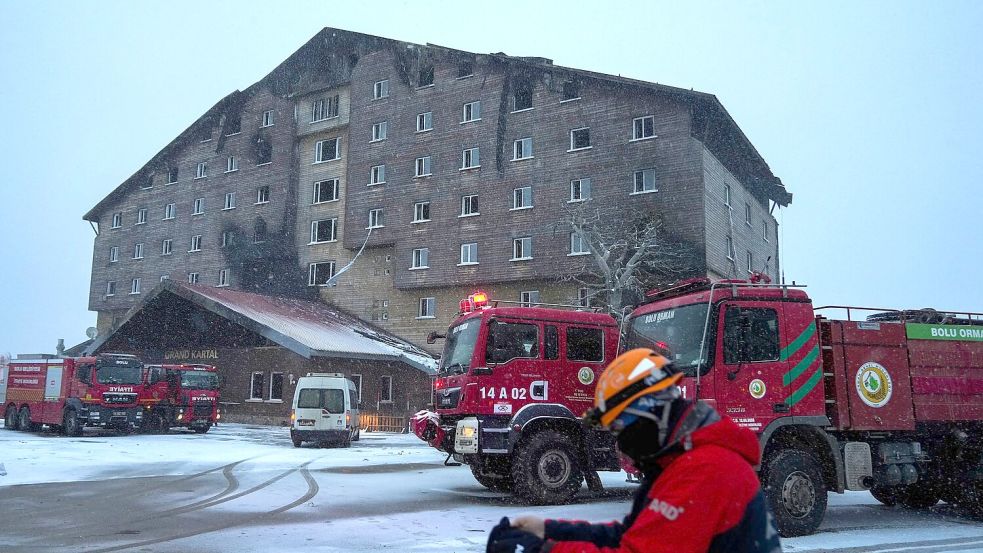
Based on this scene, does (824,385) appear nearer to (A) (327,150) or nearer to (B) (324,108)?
(A) (327,150)

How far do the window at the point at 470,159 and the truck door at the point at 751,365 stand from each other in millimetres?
28747

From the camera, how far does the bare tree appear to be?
97.9ft

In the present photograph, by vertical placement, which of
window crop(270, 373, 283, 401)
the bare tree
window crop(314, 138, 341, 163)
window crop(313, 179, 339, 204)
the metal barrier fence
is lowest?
the metal barrier fence

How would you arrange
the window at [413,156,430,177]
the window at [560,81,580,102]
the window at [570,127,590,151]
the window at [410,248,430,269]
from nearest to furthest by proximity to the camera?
the window at [570,127,590,151] → the window at [560,81,580,102] → the window at [410,248,430,269] → the window at [413,156,430,177]

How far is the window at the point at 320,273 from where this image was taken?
42031mm

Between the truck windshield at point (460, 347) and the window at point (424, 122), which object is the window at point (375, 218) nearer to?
the window at point (424, 122)

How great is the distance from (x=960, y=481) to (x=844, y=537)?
268 cm

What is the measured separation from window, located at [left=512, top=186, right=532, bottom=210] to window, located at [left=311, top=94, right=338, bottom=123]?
13389 mm

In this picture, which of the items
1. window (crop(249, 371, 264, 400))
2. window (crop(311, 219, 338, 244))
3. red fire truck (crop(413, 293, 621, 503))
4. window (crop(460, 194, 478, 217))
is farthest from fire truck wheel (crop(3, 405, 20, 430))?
red fire truck (crop(413, 293, 621, 503))

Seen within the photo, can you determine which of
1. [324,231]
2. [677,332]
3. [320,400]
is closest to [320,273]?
[324,231]

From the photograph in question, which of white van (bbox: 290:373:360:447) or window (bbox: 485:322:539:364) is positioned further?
white van (bbox: 290:373:360:447)

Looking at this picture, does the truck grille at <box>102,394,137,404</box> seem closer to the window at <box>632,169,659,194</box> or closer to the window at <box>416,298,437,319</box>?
the window at <box>416,298,437,319</box>

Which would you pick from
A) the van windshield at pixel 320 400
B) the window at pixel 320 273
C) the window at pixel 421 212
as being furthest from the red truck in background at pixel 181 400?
the window at pixel 421 212

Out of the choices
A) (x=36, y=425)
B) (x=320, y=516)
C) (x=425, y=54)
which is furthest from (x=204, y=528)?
(x=425, y=54)
